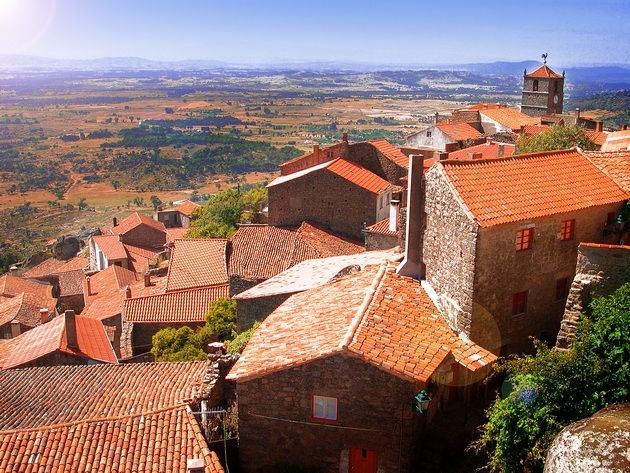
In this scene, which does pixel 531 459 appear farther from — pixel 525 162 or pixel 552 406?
pixel 525 162

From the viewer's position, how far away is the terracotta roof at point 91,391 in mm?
16156

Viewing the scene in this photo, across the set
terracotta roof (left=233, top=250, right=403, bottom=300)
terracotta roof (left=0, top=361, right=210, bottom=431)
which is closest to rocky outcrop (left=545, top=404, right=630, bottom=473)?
terracotta roof (left=0, top=361, right=210, bottom=431)

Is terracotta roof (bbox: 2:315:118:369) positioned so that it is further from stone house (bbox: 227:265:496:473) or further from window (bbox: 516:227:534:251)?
window (bbox: 516:227:534:251)

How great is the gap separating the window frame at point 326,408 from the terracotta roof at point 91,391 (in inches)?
142

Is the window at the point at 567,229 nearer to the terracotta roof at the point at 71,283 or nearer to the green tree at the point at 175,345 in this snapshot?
the green tree at the point at 175,345

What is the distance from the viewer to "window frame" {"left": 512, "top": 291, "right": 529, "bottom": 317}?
54.1ft

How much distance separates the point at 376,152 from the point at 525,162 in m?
21.0

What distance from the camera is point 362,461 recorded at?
13.4 m

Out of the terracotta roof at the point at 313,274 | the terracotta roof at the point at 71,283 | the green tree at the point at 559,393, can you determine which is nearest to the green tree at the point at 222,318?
the terracotta roof at the point at 313,274

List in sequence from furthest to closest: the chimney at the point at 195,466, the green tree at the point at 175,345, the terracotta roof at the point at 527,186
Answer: the green tree at the point at 175,345
the terracotta roof at the point at 527,186
the chimney at the point at 195,466

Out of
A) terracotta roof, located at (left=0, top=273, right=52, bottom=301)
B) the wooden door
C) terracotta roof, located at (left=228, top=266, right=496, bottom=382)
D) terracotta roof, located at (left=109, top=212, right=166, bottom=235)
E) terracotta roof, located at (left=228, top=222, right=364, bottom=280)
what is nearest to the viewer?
terracotta roof, located at (left=228, top=266, right=496, bottom=382)

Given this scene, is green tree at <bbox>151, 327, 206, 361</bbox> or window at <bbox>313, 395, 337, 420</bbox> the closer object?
window at <bbox>313, 395, 337, 420</bbox>

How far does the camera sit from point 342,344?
12.9 meters

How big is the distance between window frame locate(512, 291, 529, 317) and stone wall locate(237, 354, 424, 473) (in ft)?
14.9
